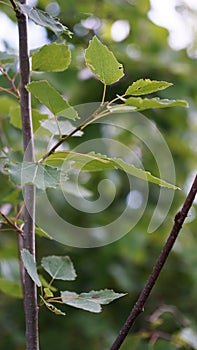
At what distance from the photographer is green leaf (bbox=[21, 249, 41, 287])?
41cm

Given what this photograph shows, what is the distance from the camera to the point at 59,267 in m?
0.52

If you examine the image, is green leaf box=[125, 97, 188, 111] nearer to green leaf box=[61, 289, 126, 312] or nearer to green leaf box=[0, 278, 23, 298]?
green leaf box=[61, 289, 126, 312]

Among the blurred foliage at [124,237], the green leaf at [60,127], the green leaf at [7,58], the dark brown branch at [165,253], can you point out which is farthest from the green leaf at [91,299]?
the blurred foliage at [124,237]

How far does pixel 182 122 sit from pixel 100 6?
13.9 inches

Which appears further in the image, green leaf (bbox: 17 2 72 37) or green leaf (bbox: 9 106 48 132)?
green leaf (bbox: 9 106 48 132)

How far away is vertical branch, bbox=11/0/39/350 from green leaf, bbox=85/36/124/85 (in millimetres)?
47

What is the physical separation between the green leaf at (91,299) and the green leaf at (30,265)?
0.14 feet

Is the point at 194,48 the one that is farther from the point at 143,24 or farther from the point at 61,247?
the point at 61,247

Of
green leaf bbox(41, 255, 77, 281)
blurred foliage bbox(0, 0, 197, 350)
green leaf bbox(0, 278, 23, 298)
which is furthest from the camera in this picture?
blurred foliage bbox(0, 0, 197, 350)

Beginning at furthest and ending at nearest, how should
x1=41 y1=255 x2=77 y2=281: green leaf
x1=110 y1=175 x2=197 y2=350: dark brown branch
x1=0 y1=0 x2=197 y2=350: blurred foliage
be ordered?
x1=0 y1=0 x2=197 y2=350: blurred foliage
x1=41 y1=255 x2=77 y2=281: green leaf
x1=110 y1=175 x2=197 y2=350: dark brown branch

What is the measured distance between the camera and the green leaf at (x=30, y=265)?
0.41m

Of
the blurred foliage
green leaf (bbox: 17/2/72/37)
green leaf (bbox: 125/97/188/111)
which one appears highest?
green leaf (bbox: 17/2/72/37)

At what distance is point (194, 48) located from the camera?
4.90 ft

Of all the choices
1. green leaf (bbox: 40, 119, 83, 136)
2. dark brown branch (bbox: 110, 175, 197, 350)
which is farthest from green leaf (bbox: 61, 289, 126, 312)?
green leaf (bbox: 40, 119, 83, 136)
